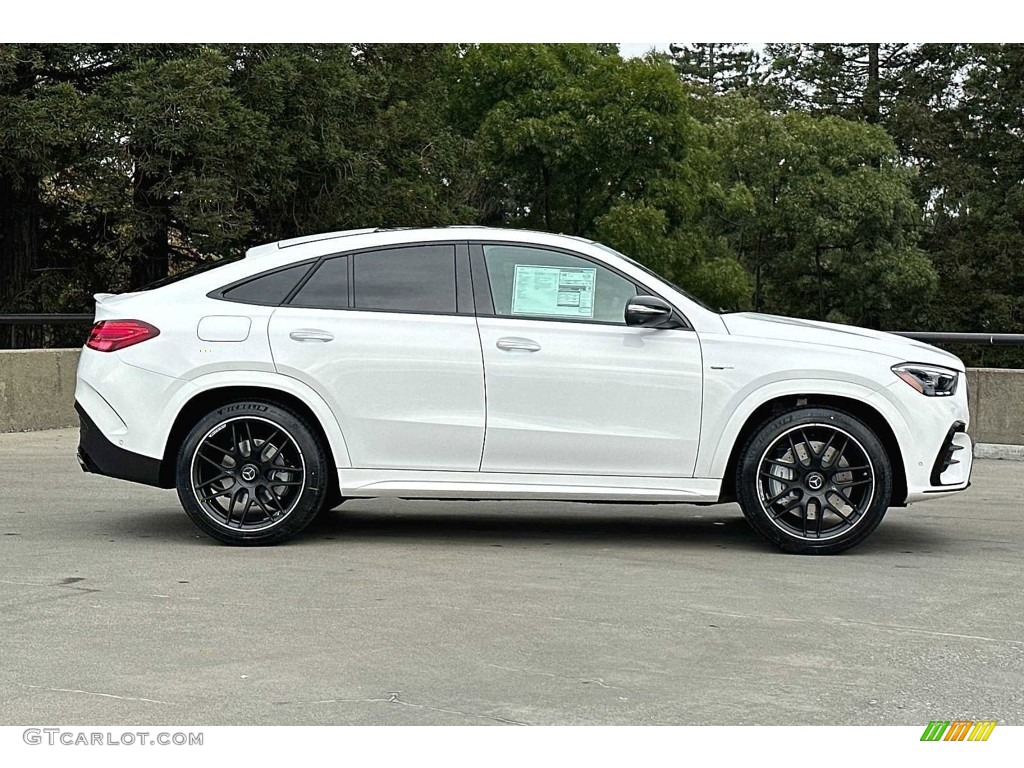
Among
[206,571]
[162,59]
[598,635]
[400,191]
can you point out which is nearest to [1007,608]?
[598,635]

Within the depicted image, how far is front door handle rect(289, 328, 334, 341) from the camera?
8.10 m

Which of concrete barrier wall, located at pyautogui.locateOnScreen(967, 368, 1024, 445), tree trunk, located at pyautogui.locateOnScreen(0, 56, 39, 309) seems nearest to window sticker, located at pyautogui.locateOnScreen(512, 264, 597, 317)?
concrete barrier wall, located at pyautogui.locateOnScreen(967, 368, 1024, 445)

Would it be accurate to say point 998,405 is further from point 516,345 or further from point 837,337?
point 516,345

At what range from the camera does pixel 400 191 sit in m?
31.7

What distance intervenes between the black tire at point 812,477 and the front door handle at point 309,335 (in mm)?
2405

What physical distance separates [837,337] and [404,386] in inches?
96.4

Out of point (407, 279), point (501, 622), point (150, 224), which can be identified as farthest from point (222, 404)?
point (150, 224)

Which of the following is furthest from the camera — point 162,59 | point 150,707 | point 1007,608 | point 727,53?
point 727,53

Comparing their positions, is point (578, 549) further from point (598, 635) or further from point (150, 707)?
point (150, 707)

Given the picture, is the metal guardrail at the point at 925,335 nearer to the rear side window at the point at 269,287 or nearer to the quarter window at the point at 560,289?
the quarter window at the point at 560,289

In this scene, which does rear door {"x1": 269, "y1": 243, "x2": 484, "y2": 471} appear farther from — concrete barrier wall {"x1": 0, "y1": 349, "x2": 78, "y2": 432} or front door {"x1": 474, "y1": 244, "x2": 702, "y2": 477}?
concrete barrier wall {"x1": 0, "y1": 349, "x2": 78, "y2": 432}

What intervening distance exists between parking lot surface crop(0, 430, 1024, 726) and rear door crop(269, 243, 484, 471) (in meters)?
0.60

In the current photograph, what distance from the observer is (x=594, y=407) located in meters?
8.01

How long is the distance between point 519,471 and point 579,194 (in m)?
39.6
